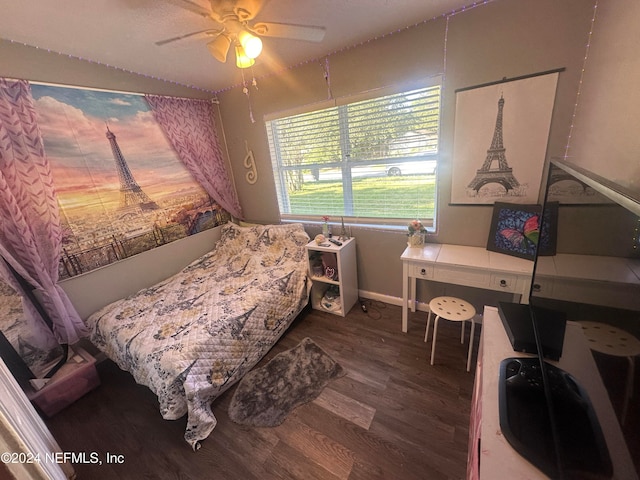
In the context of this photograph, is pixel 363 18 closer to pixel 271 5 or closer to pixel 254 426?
pixel 271 5

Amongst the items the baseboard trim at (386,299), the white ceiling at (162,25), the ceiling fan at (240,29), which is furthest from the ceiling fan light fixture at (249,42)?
the baseboard trim at (386,299)

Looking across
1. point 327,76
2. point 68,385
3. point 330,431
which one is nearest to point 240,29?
point 327,76

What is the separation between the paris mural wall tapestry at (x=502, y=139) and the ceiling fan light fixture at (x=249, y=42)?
1427mm

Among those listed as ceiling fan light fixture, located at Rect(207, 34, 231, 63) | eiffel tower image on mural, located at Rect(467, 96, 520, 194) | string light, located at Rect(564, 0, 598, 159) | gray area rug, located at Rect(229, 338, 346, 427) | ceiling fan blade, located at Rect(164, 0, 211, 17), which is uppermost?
ceiling fan blade, located at Rect(164, 0, 211, 17)

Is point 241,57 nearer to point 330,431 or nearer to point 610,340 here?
point 610,340

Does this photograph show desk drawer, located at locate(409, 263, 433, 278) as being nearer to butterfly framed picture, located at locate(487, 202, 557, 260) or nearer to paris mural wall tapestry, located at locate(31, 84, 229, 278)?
butterfly framed picture, located at locate(487, 202, 557, 260)

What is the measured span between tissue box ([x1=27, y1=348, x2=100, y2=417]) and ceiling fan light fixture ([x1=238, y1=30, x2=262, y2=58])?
2.39 m

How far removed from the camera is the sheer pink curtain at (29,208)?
1.62 meters

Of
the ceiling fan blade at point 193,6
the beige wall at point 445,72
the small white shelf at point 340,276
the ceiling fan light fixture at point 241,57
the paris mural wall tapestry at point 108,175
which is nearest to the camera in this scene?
the ceiling fan blade at point 193,6

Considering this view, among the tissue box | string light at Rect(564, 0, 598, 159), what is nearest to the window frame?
string light at Rect(564, 0, 598, 159)

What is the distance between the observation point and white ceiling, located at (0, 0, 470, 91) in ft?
4.56

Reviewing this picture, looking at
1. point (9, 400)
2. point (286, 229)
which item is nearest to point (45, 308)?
point (9, 400)

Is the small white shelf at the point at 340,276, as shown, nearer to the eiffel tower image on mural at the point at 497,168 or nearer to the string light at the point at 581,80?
the eiffel tower image on mural at the point at 497,168

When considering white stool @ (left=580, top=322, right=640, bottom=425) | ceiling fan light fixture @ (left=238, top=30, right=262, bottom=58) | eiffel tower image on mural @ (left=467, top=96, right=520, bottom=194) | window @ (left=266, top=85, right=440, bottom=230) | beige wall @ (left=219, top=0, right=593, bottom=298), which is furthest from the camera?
window @ (left=266, top=85, right=440, bottom=230)
